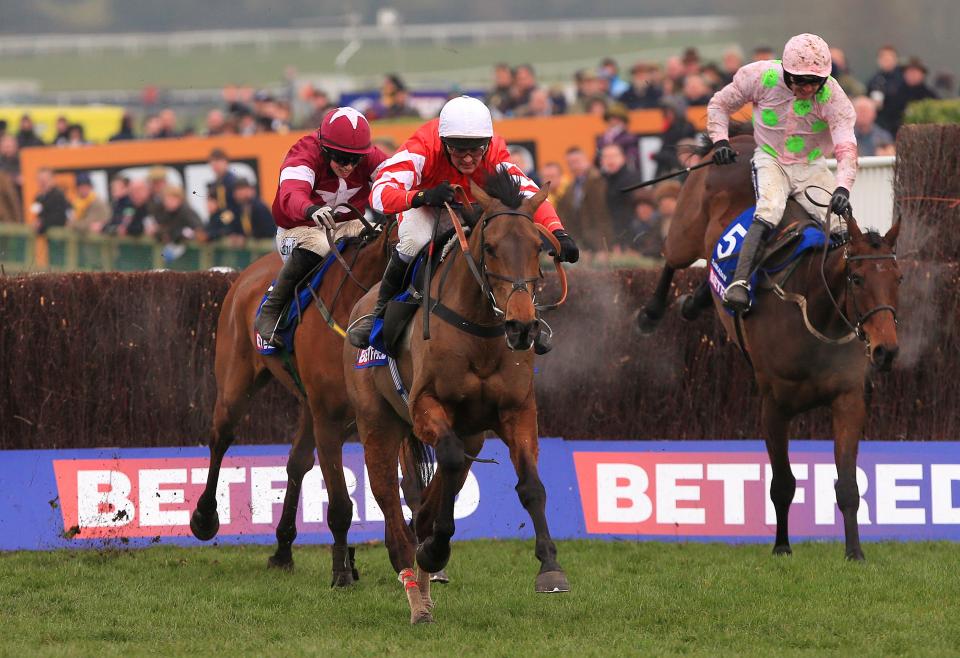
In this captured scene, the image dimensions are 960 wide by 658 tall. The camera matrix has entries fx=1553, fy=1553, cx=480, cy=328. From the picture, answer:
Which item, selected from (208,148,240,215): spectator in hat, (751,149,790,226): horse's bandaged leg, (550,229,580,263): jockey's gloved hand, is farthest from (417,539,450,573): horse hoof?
(208,148,240,215): spectator in hat

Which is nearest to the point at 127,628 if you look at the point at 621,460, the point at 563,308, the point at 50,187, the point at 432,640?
the point at 432,640

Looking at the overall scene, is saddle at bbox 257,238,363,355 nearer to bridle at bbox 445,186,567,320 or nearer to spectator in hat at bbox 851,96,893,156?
bridle at bbox 445,186,567,320

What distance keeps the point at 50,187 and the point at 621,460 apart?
10.2m

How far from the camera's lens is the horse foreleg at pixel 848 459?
8.55m

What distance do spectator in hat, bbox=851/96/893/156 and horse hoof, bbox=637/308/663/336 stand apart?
497 centimetres

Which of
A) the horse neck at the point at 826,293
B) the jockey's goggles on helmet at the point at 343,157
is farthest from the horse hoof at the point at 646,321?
the jockey's goggles on helmet at the point at 343,157

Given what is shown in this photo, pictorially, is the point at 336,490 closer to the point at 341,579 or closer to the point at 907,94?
the point at 341,579

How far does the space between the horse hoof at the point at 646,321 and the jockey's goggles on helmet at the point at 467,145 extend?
135 inches

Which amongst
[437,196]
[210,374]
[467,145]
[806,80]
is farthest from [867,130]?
[437,196]

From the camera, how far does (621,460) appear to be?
9.80m

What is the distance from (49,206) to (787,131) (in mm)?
10472

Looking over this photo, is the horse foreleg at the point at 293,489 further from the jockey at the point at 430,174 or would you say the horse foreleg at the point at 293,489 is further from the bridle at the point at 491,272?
the bridle at the point at 491,272

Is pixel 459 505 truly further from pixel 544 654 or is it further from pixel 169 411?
pixel 544 654

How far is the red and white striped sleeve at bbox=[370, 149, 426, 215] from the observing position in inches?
280
